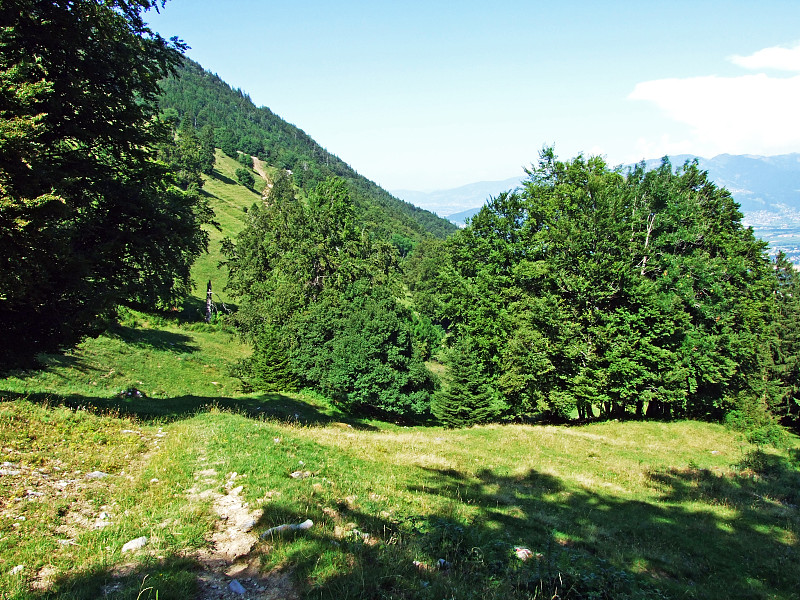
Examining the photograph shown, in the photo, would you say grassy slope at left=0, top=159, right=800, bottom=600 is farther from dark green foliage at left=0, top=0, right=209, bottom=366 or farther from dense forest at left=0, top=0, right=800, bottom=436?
dense forest at left=0, top=0, right=800, bottom=436

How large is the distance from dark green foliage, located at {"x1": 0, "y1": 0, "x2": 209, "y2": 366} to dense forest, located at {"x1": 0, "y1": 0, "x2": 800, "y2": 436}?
85 mm

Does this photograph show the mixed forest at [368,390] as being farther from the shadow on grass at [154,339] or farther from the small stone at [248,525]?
the shadow on grass at [154,339]

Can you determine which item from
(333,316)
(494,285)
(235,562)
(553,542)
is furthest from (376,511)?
(333,316)

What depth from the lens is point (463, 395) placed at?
93.6 ft

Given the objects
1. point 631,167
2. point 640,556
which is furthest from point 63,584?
point 631,167

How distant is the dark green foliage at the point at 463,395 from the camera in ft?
93.1

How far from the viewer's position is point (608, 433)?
2622cm

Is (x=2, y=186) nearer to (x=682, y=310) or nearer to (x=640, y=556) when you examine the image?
(x=640, y=556)

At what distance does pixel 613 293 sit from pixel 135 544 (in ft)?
89.7

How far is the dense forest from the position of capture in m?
13.0

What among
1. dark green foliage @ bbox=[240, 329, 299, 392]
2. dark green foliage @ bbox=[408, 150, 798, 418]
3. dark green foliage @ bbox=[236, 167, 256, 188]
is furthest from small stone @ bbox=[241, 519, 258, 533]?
dark green foliage @ bbox=[236, 167, 256, 188]

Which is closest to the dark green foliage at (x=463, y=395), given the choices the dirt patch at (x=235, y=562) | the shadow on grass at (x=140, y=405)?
the shadow on grass at (x=140, y=405)

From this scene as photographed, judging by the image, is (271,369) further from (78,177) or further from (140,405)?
(78,177)

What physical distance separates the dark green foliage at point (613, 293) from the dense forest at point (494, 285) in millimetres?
141
